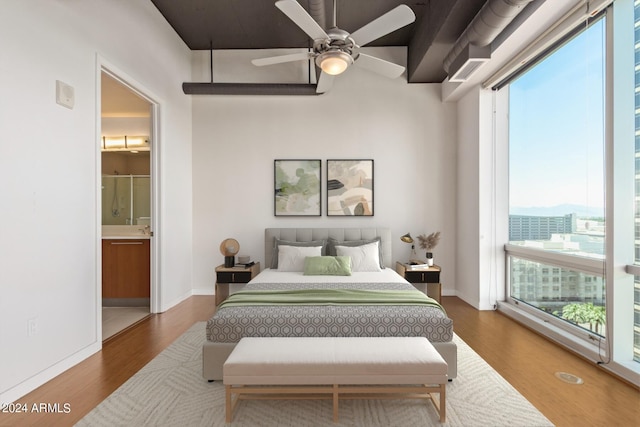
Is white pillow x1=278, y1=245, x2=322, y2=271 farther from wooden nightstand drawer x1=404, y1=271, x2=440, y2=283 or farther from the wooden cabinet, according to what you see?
the wooden cabinet

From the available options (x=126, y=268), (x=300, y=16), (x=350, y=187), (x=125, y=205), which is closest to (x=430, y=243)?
(x=350, y=187)

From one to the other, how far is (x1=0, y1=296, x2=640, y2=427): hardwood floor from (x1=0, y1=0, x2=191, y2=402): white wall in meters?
0.23

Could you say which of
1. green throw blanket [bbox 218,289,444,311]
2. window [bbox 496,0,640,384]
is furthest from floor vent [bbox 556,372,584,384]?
green throw blanket [bbox 218,289,444,311]

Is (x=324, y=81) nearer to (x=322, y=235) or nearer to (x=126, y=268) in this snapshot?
(x=322, y=235)

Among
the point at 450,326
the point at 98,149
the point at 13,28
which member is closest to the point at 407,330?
the point at 450,326

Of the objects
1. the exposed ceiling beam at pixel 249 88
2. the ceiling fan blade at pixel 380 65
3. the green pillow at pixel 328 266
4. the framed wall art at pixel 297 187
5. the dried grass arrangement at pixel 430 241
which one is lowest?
the green pillow at pixel 328 266

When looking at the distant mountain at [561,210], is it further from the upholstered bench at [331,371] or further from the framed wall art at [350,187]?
the upholstered bench at [331,371]

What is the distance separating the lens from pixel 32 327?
2412mm

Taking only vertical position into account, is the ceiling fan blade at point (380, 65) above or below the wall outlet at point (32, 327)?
above

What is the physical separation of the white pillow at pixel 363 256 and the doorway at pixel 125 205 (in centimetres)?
255

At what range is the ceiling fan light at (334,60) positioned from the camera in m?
2.66

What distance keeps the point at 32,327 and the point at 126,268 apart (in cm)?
214

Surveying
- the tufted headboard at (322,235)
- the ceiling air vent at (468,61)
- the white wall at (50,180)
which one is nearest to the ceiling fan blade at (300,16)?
the ceiling air vent at (468,61)

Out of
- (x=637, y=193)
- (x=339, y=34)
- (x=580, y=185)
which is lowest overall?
(x=637, y=193)
